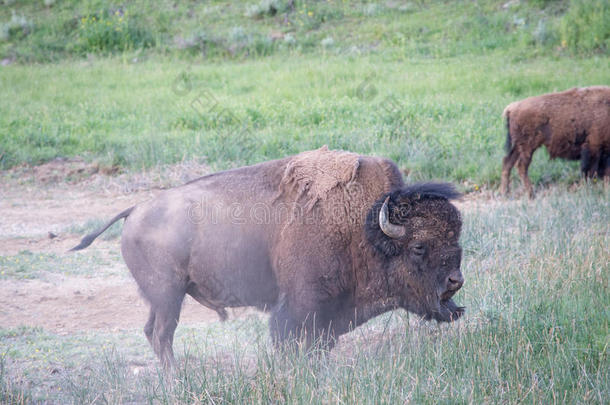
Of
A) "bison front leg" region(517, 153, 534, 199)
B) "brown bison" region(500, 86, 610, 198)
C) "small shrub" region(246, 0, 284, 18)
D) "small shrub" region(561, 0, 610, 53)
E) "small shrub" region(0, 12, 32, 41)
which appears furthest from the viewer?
"small shrub" region(246, 0, 284, 18)

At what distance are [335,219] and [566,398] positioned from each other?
77.8 inches

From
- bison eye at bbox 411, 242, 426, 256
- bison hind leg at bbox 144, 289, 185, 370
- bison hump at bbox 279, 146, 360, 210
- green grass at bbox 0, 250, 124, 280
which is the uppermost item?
bison hump at bbox 279, 146, 360, 210

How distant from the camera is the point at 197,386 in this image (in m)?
4.16

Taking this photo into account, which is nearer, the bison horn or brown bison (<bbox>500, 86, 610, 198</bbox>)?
the bison horn

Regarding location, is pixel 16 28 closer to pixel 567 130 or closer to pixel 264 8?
pixel 264 8

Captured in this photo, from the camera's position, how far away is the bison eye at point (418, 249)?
4801 millimetres

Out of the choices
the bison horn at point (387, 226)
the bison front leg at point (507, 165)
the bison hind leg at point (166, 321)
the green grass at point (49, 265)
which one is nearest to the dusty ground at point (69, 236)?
the green grass at point (49, 265)

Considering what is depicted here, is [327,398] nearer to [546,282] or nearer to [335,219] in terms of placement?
[335,219]

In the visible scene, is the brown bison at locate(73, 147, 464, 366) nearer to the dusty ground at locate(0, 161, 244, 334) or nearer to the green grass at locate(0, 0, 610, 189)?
the dusty ground at locate(0, 161, 244, 334)

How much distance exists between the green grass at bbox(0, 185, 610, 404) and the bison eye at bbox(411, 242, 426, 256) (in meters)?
0.62

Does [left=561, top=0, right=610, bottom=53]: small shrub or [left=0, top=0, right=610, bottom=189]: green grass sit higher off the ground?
[left=561, top=0, right=610, bottom=53]: small shrub

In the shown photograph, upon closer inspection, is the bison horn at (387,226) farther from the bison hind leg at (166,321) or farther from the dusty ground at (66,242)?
the dusty ground at (66,242)

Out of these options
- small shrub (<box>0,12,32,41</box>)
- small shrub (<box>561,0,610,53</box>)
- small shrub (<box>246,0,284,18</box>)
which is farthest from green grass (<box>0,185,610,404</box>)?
small shrub (<box>0,12,32,41</box>)

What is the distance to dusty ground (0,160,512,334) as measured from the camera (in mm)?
6469
